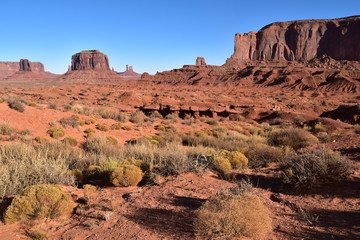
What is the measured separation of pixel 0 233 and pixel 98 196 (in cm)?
145

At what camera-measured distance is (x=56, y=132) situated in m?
9.22

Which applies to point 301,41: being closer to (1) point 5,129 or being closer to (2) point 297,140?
(2) point 297,140

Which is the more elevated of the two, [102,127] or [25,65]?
[25,65]

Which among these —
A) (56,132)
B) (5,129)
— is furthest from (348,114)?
(5,129)

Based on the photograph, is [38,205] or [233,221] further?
[38,205]

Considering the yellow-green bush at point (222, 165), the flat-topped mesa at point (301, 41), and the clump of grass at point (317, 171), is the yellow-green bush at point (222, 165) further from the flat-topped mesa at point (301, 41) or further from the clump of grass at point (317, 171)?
the flat-topped mesa at point (301, 41)

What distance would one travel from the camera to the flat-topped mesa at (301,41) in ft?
234

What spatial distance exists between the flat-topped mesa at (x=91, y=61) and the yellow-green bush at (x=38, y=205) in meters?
144

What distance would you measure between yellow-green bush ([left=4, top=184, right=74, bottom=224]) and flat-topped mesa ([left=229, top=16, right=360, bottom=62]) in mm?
90024

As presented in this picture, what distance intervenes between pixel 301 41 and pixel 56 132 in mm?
95271

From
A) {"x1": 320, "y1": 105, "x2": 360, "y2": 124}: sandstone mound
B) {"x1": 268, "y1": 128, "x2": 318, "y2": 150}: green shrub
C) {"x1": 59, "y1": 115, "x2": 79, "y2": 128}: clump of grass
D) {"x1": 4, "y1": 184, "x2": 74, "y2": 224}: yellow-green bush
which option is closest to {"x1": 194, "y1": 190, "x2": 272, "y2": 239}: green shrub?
{"x1": 4, "y1": 184, "x2": 74, "y2": 224}: yellow-green bush

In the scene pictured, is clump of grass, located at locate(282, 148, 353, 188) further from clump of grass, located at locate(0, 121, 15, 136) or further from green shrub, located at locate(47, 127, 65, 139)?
clump of grass, located at locate(0, 121, 15, 136)

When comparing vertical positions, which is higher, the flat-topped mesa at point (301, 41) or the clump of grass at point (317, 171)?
the flat-topped mesa at point (301, 41)

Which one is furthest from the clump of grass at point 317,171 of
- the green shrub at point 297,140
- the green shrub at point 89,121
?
the green shrub at point 89,121
